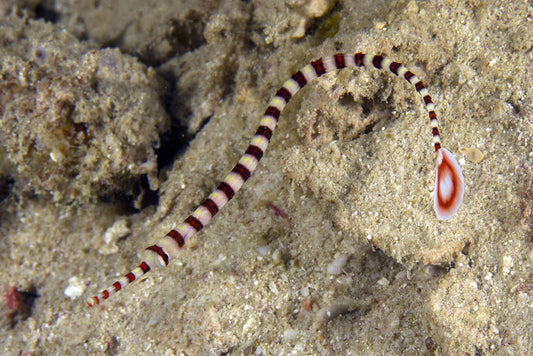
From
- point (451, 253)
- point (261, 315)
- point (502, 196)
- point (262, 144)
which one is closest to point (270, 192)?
point (262, 144)

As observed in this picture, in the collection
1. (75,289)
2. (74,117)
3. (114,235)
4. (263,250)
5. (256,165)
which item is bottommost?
(263,250)

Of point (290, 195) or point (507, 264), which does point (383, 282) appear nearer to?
point (507, 264)

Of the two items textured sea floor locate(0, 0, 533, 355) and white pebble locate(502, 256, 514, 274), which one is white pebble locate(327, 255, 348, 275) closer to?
textured sea floor locate(0, 0, 533, 355)

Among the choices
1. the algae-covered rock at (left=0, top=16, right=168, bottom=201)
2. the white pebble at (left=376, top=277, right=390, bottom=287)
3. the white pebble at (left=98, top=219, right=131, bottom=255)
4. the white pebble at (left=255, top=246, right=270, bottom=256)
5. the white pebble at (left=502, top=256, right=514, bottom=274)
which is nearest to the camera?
the white pebble at (left=502, top=256, right=514, bottom=274)

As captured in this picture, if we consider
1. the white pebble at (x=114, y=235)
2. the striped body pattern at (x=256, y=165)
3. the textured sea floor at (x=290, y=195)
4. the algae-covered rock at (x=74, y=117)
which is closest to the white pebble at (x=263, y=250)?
the textured sea floor at (x=290, y=195)

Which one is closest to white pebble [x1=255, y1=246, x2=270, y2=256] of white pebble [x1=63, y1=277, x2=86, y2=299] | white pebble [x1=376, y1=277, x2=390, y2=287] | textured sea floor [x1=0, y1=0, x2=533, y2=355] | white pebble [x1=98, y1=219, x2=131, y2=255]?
textured sea floor [x1=0, y1=0, x2=533, y2=355]

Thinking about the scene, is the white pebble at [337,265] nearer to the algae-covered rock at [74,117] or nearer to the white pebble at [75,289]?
the algae-covered rock at [74,117]

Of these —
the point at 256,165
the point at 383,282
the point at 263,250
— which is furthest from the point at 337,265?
the point at 256,165
